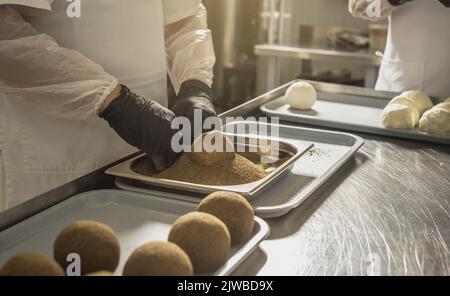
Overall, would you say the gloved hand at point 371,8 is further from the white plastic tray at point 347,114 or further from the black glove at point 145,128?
the black glove at point 145,128

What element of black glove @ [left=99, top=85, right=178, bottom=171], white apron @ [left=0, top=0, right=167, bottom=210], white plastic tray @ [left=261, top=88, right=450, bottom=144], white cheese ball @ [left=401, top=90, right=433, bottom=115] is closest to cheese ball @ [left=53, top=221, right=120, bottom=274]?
black glove @ [left=99, top=85, right=178, bottom=171]

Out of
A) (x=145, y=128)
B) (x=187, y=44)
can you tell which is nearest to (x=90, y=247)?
(x=145, y=128)

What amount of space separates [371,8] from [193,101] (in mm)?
1063

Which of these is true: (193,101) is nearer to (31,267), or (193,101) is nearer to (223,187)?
(223,187)

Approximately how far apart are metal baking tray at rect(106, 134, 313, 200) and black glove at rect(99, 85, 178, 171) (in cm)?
5

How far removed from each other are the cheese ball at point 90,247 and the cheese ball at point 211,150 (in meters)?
0.38

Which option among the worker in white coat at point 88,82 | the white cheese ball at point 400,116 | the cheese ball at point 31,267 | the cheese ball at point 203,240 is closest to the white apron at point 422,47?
the white cheese ball at point 400,116

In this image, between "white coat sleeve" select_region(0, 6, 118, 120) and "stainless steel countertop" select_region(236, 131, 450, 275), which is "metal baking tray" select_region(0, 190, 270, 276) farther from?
"white coat sleeve" select_region(0, 6, 118, 120)

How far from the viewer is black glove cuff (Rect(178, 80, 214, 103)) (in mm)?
1399

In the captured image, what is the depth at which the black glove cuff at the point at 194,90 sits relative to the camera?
4.59ft
